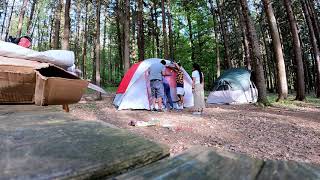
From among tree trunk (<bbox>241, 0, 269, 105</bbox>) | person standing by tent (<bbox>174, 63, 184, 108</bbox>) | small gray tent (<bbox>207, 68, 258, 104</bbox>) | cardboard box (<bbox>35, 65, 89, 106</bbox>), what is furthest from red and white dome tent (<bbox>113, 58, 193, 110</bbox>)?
cardboard box (<bbox>35, 65, 89, 106</bbox>)

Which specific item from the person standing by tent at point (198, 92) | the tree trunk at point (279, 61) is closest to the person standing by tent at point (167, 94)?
the person standing by tent at point (198, 92)

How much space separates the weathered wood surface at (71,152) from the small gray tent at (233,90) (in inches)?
602

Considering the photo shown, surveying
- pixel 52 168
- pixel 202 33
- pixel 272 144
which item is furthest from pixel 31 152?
pixel 202 33

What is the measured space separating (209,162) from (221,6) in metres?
26.8

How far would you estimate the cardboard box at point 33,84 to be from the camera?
218cm

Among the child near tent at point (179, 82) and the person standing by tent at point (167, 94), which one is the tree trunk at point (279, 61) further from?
the person standing by tent at point (167, 94)

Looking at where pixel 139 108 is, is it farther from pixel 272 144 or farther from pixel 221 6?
pixel 221 6

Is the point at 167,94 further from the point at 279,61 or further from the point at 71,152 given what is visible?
the point at 71,152

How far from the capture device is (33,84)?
7.63 ft

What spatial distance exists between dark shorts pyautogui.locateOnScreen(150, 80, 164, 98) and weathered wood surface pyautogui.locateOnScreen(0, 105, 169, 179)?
1060 centimetres

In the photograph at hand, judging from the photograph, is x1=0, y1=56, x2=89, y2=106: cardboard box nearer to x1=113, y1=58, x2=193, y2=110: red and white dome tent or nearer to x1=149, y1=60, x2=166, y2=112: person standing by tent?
x1=113, y1=58, x2=193, y2=110: red and white dome tent

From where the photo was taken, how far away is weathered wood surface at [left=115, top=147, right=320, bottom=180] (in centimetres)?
72

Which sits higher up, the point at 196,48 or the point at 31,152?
the point at 196,48

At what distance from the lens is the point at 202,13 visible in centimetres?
3153
